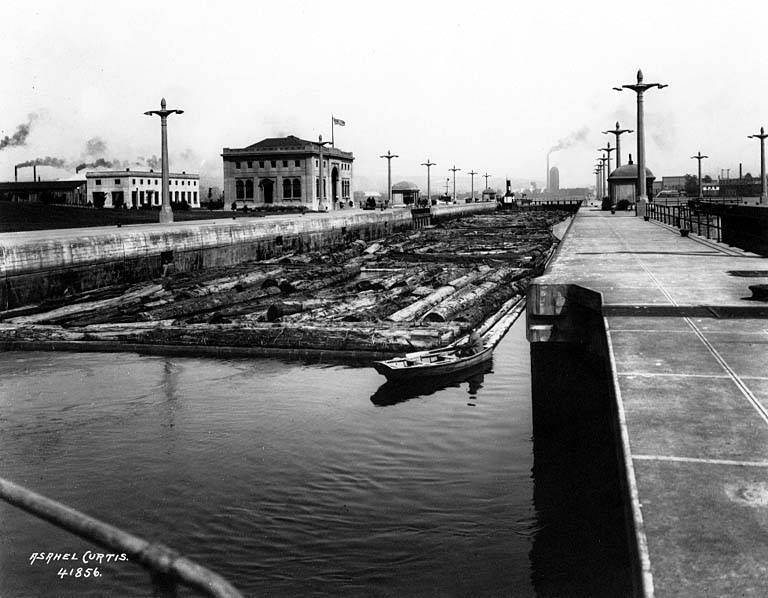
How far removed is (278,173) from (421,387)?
106 meters

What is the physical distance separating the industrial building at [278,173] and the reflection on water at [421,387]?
101 meters

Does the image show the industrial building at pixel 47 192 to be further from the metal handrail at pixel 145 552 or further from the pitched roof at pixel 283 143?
the metal handrail at pixel 145 552

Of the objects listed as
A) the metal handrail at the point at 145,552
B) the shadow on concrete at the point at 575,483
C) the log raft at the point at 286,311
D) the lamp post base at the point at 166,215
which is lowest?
the shadow on concrete at the point at 575,483

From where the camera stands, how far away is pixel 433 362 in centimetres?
1527

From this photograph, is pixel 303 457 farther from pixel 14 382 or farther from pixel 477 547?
pixel 14 382

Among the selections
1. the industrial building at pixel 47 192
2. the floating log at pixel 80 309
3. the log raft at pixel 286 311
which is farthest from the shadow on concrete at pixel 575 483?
the industrial building at pixel 47 192

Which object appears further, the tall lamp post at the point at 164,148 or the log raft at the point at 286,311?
the tall lamp post at the point at 164,148

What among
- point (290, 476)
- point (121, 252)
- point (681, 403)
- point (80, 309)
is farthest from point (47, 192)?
point (681, 403)

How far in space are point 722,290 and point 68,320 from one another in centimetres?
1655

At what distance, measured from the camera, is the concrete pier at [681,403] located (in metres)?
4.31

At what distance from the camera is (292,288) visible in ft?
92.7

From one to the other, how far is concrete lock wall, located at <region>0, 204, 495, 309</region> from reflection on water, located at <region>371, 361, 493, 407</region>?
1473cm

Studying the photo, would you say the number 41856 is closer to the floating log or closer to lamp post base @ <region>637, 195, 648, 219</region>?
the floating log

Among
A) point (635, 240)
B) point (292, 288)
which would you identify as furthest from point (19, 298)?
point (635, 240)
